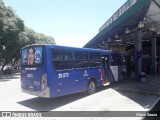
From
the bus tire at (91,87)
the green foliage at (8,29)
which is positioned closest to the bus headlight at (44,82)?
the bus tire at (91,87)

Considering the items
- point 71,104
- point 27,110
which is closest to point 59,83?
point 71,104

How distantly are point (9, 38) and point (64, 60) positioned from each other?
23.8 m

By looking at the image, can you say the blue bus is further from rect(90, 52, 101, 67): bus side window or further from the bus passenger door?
the bus passenger door

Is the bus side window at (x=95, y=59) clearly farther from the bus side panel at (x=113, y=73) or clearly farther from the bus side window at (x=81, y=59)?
the bus side panel at (x=113, y=73)

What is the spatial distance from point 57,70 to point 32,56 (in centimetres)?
140

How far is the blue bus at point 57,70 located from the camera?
9.17 m

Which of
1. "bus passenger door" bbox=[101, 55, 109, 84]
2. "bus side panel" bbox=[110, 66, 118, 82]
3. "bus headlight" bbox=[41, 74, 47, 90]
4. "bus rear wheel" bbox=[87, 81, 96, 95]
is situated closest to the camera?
"bus headlight" bbox=[41, 74, 47, 90]

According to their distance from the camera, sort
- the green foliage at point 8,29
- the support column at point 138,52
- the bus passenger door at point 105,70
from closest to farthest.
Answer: the bus passenger door at point 105,70 < the support column at point 138,52 < the green foliage at point 8,29

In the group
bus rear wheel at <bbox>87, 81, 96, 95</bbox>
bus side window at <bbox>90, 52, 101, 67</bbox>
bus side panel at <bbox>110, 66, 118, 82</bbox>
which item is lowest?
bus rear wheel at <bbox>87, 81, 96, 95</bbox>

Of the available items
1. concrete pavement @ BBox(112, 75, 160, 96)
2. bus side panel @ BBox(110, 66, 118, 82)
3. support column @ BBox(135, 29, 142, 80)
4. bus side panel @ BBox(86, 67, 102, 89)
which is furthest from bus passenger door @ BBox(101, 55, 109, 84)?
support column @ BBox(135, 29, 142, 80)

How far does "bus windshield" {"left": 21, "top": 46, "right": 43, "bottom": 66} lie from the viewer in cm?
943

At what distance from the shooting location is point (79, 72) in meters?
11.1

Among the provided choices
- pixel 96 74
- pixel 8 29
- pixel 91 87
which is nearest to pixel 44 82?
pixel 91 87

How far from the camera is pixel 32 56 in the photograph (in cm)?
988
